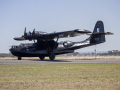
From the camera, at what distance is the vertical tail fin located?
36.5 meters

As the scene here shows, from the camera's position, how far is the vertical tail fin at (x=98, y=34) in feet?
120

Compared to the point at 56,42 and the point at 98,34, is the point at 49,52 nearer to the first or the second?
the point at 56,42

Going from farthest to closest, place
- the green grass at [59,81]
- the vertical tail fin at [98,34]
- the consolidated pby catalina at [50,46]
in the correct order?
the vertical tail fin at [98,34], the consolidated pby catalina at [50,46], the green grass at [59,81]

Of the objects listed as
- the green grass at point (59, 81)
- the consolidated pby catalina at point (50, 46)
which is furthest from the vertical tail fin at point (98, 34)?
the green grass at point (59, 81)

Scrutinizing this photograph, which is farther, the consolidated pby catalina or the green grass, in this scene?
the consolidated pby catalina

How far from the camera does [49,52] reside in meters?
35.9

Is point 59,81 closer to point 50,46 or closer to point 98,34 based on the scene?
point 50,46

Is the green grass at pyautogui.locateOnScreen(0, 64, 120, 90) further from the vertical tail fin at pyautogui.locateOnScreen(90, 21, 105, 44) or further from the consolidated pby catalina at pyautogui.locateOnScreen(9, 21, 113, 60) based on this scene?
the vertical tail fin at pyautogui.locateOnScreen(90, 21, 105, 44)

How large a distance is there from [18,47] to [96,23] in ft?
56.5

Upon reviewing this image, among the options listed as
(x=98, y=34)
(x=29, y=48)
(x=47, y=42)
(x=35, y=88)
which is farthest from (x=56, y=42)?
(x=35, y=88)

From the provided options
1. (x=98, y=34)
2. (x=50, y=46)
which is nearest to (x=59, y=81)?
(x=50, y=46)

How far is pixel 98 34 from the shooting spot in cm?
3647

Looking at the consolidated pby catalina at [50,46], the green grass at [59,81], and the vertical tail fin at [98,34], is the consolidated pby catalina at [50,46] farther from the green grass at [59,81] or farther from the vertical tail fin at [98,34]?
the green grass at [59,81]

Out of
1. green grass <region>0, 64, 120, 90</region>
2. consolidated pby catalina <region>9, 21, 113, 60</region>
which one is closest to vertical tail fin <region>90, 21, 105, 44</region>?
consolidated pby catalina <region>9, 21, 113, 60</region>
